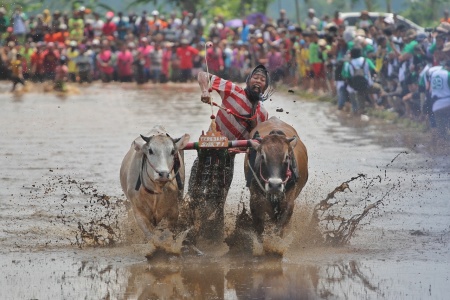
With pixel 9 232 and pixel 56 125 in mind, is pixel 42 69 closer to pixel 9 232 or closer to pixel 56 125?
pixel 56 125

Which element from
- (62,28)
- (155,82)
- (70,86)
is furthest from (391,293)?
(62,28)

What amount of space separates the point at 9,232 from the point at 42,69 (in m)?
28.5

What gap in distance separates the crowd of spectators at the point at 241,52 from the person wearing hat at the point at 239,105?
849cm

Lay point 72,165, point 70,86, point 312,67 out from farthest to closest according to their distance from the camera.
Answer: point 70,86 < point 312,67 < point 72,165

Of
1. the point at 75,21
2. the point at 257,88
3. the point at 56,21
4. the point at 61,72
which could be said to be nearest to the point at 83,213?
the point at 257,88

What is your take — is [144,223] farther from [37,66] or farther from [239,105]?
[37,66]

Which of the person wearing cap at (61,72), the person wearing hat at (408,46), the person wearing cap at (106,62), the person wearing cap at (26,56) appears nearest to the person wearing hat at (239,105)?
the person wearing hat at (408,46)

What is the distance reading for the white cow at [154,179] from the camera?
10.4 meters

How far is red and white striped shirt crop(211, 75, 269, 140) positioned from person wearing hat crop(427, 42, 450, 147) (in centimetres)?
762

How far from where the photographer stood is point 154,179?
10.3 meters

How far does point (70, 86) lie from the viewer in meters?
37.6

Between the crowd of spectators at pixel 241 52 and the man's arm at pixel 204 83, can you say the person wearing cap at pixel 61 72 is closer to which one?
the crowd of spectators at pixel 241 52

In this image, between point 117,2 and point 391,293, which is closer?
point 391,293

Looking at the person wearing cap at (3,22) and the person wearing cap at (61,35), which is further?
the person wearing cap at (61,35)
